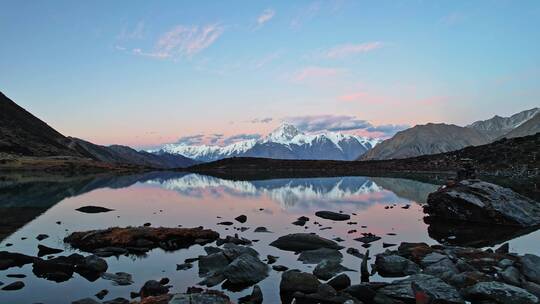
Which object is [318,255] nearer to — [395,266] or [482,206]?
[395,266]

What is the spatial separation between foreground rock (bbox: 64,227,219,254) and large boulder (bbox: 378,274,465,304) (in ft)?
68.1

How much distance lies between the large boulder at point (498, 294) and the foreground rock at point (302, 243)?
47.6 ft

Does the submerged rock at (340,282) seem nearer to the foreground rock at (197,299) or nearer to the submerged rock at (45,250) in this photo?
the foreground rock at (197,299)

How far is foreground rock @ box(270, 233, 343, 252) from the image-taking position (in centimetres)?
3625

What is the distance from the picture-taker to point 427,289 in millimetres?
22688

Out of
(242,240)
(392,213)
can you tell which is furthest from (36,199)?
(392,213)

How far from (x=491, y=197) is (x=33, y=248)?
51.3m

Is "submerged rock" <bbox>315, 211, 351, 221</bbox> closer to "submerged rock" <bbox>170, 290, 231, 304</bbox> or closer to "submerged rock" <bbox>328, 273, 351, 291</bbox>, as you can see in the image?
"submerged rock" <bbox>328, 273, 351, 291</bbox>

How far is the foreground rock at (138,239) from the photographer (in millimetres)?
37088

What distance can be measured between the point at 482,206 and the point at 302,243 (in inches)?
1057

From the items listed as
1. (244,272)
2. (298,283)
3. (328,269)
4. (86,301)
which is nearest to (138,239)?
(244,272)


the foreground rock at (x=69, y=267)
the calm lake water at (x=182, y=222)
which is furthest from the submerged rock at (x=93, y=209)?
the foreground rock at (x=69, y=267)

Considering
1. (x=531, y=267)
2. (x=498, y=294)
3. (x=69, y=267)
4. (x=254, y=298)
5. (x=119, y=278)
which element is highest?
(x=531, y=267)

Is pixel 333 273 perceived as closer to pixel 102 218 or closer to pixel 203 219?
pixel 203 219
